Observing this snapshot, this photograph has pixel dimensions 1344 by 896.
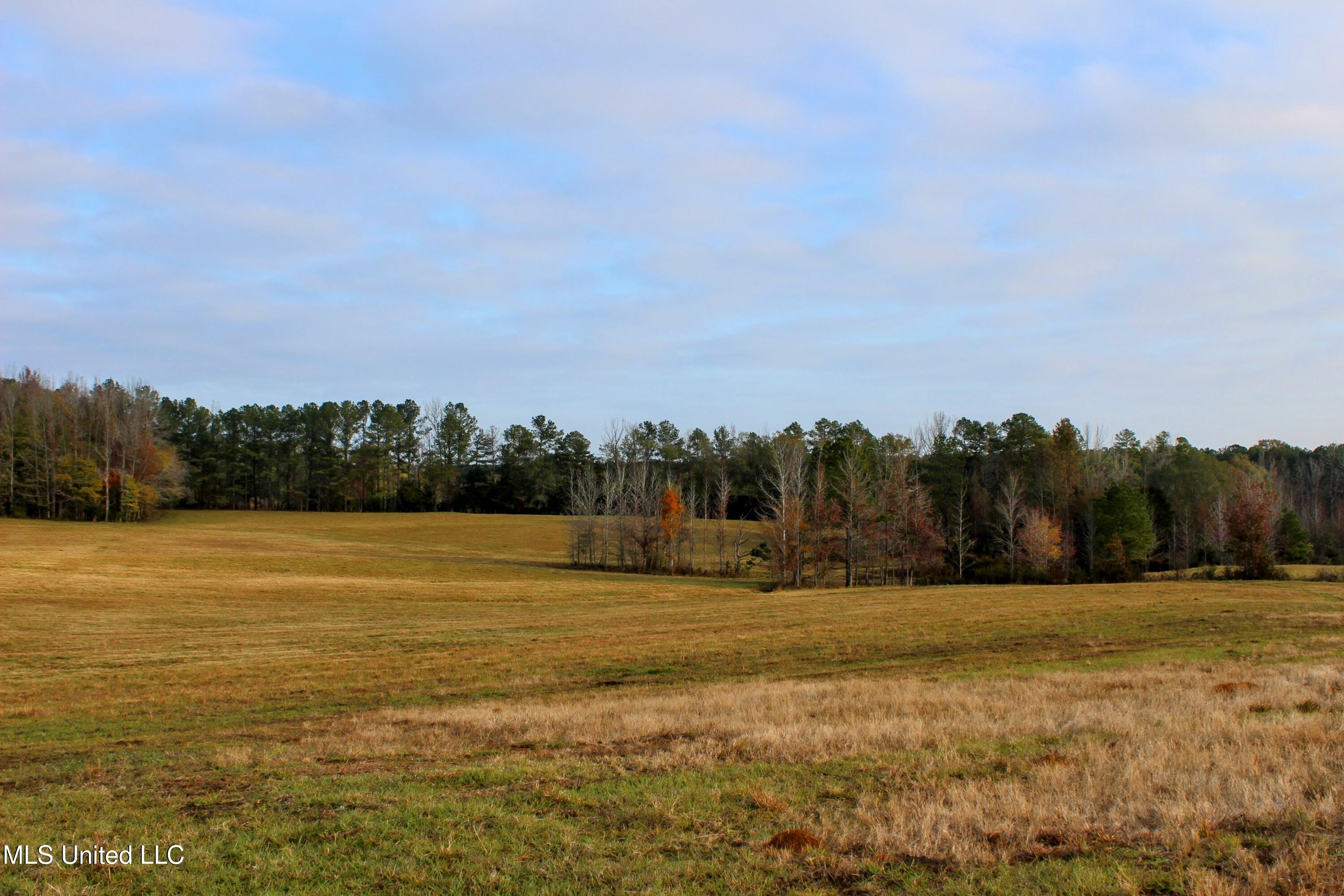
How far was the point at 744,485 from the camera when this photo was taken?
128625mm

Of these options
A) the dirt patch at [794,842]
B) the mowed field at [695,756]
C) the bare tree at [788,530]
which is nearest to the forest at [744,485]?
the bare tree at [788,530]

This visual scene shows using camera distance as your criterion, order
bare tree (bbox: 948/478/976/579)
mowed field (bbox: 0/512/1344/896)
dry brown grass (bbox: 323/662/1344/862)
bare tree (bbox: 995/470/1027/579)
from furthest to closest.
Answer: bare tree (bbox: 948/478/976/579) → bare tree (bbox: 995/470/1027/579) → dry brown grass (bbox: 323/662/1344/862) → mowed field (bbox: 0/512/1344/896)

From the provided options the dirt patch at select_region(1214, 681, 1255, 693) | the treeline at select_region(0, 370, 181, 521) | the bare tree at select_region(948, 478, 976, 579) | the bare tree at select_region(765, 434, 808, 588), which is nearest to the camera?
the dirt patch at select_region(1214, 681, 1255, 693)

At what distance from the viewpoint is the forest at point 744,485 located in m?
Result: 68.2

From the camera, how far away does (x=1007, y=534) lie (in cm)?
8138

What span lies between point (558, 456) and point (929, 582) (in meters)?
82.8

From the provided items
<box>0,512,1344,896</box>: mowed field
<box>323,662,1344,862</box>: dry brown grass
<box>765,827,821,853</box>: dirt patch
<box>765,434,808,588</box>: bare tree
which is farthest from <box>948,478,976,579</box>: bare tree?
<box>765,827,821,853</box>: dirt patch

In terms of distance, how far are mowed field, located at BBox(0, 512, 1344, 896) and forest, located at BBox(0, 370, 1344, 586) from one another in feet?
128

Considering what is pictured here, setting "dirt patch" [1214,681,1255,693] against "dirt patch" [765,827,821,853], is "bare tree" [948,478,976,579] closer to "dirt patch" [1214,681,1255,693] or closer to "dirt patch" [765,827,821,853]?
"dirt patch" [1214,681,1255,693]

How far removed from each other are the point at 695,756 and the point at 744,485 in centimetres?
11964

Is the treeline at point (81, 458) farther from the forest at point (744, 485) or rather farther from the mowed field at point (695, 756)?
the mowed field at point (695, 756)

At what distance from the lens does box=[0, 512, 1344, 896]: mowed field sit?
585 cm

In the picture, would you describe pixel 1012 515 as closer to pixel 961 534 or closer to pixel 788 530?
pixel 961 534

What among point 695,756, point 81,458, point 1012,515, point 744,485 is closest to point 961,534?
point 1012,515
